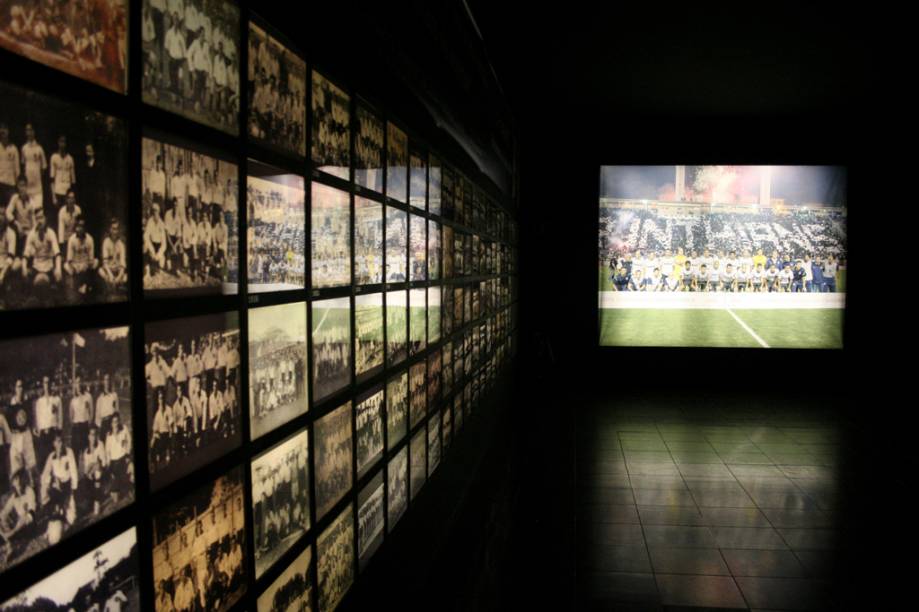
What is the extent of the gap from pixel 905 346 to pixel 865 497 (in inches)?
178

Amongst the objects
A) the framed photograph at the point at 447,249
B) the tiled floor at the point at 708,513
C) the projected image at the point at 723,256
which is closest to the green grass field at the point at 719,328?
the projected image at the point at 723,256

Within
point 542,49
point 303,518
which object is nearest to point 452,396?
point 303,518

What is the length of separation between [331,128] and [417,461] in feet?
5.39

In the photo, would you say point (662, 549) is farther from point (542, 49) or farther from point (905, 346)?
point (905, 346)

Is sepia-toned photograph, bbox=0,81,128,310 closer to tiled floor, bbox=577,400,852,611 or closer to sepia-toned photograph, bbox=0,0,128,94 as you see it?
sepia-toned photograph, bbox=0,0,128,94

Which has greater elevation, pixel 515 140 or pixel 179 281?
pixel 515 140

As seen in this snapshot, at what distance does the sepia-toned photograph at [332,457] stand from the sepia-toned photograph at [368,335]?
18cm

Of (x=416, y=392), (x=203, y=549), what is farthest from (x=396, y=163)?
(x=203, y=549)

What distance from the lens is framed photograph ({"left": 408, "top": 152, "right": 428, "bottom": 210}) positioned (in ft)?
9.41

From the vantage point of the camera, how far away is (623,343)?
26.9 ft

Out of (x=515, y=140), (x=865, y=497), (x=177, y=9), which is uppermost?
(x=515, y=140)

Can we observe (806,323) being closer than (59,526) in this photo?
No

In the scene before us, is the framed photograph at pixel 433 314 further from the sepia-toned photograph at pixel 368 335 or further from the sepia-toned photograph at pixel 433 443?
the sepia-toned photograph at pixel 368 335

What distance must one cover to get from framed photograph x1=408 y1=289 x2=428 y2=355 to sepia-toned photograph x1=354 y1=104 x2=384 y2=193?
2.11 ft
